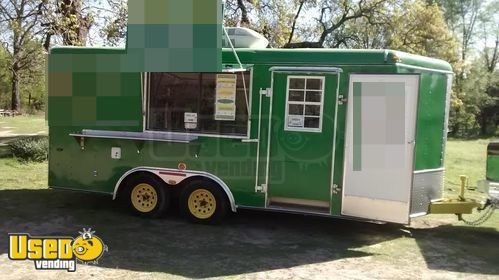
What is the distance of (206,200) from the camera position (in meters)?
8.16

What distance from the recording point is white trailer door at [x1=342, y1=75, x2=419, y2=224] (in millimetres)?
7387

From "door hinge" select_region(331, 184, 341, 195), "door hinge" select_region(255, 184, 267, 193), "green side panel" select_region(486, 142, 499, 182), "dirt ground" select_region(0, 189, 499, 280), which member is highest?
"green side panel" select_region(486, 142, 499, 182)

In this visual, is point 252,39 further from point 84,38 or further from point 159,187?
point 84,38

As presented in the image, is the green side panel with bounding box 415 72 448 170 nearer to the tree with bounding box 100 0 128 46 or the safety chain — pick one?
the safety chain

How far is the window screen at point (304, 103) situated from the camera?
300 inches

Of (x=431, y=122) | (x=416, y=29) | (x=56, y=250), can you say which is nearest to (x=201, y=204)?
(x=56, y=250)

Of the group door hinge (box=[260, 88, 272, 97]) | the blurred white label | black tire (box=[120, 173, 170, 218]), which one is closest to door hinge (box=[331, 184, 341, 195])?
door hinge (box=[260, 88, 272, 97])

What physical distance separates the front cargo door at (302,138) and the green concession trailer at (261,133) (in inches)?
0.6

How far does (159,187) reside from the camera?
8.32 metres

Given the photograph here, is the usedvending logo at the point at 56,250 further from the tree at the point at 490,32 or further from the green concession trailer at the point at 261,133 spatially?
the tree at the point at 490,32

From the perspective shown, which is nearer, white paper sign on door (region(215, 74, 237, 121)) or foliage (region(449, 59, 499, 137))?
white paper sign on door (region(215, 74, 237, 121))

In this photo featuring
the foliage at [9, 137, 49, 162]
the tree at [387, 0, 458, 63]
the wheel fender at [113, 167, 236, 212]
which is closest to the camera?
the wheel fender at [113, 167, 236, 212]

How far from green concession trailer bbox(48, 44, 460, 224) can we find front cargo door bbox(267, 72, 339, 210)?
0.05 ft

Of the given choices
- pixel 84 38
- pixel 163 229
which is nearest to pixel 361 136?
pixel 163 229
